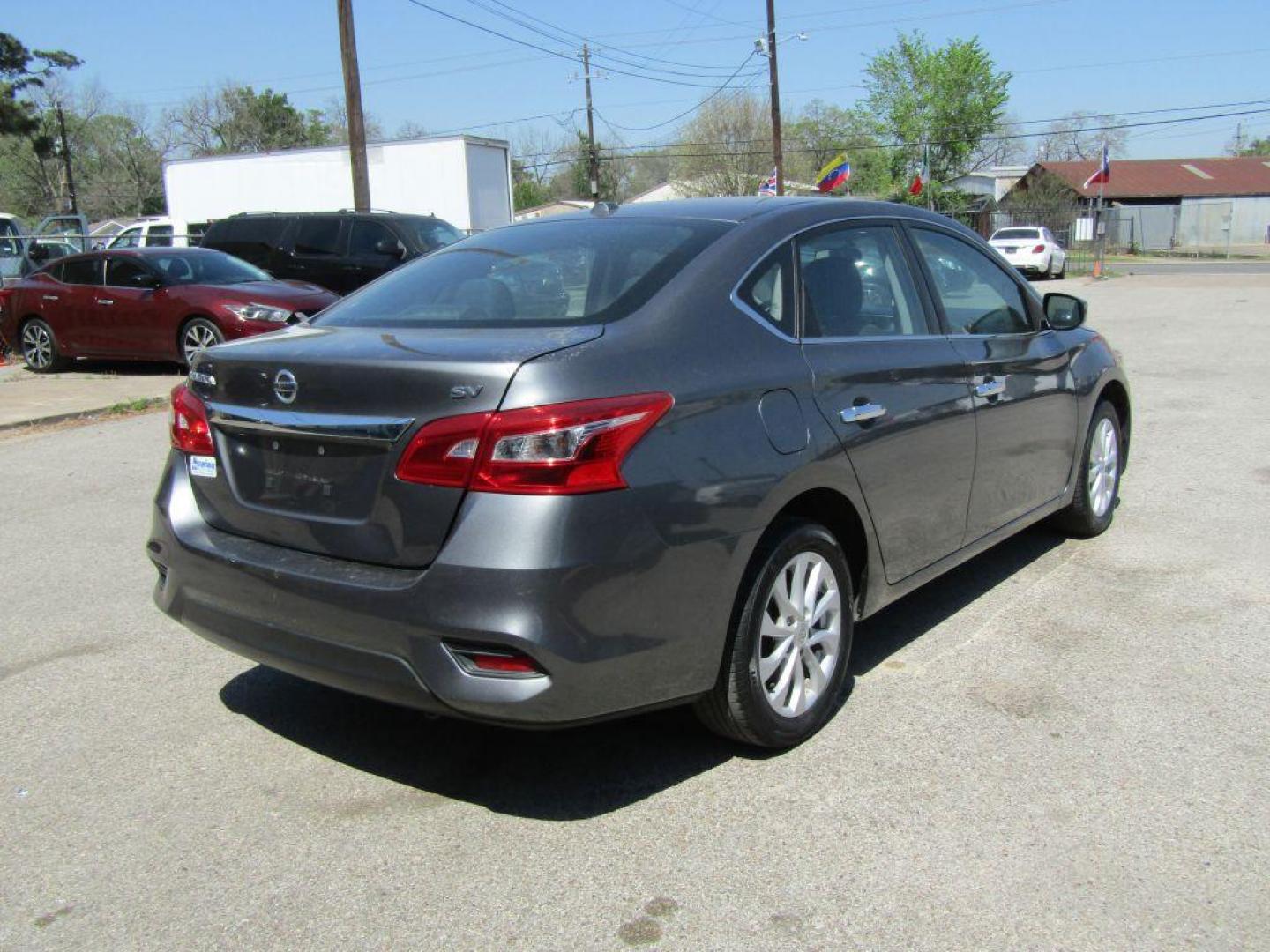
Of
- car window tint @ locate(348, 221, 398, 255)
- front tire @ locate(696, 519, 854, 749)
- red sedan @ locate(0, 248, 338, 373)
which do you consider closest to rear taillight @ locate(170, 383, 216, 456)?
front tire @ locate(696, 519, 854, 749)

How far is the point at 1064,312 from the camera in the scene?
534cm

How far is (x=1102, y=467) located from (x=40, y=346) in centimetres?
1304

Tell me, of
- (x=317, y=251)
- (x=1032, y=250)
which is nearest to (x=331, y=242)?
(x=317, y=251)

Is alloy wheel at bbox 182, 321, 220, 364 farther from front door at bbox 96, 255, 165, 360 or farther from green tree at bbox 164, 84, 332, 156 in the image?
green tree at bbox 164, 84, 332, 156

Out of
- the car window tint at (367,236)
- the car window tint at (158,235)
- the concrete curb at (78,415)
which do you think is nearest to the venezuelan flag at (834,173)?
the car window tint at (367,236)

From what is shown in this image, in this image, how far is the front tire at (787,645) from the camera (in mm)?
3363

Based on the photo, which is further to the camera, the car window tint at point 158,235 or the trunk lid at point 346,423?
the car window tint at point 158,235

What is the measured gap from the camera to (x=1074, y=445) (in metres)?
5.44

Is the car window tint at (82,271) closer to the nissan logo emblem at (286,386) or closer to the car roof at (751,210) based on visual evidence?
the car roof at (751,210)

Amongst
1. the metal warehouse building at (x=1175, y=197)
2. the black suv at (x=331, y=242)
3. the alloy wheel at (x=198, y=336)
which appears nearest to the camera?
the alloy wheel at (x=198, y=336)

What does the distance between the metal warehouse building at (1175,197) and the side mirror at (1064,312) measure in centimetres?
5234

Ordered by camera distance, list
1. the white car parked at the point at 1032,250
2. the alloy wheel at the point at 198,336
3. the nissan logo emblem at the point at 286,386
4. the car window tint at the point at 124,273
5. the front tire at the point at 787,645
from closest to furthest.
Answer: the nissan logo emblem at the point at 286,386, the front tire at the point at 787,645, the alloy wheel at the point at 198,336, the car window tint at the point at 124,273, the white car parked at the point at 1032,250

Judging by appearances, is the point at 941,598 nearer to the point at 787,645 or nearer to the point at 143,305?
the point at 787,645

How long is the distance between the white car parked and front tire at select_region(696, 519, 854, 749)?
29.6 m
